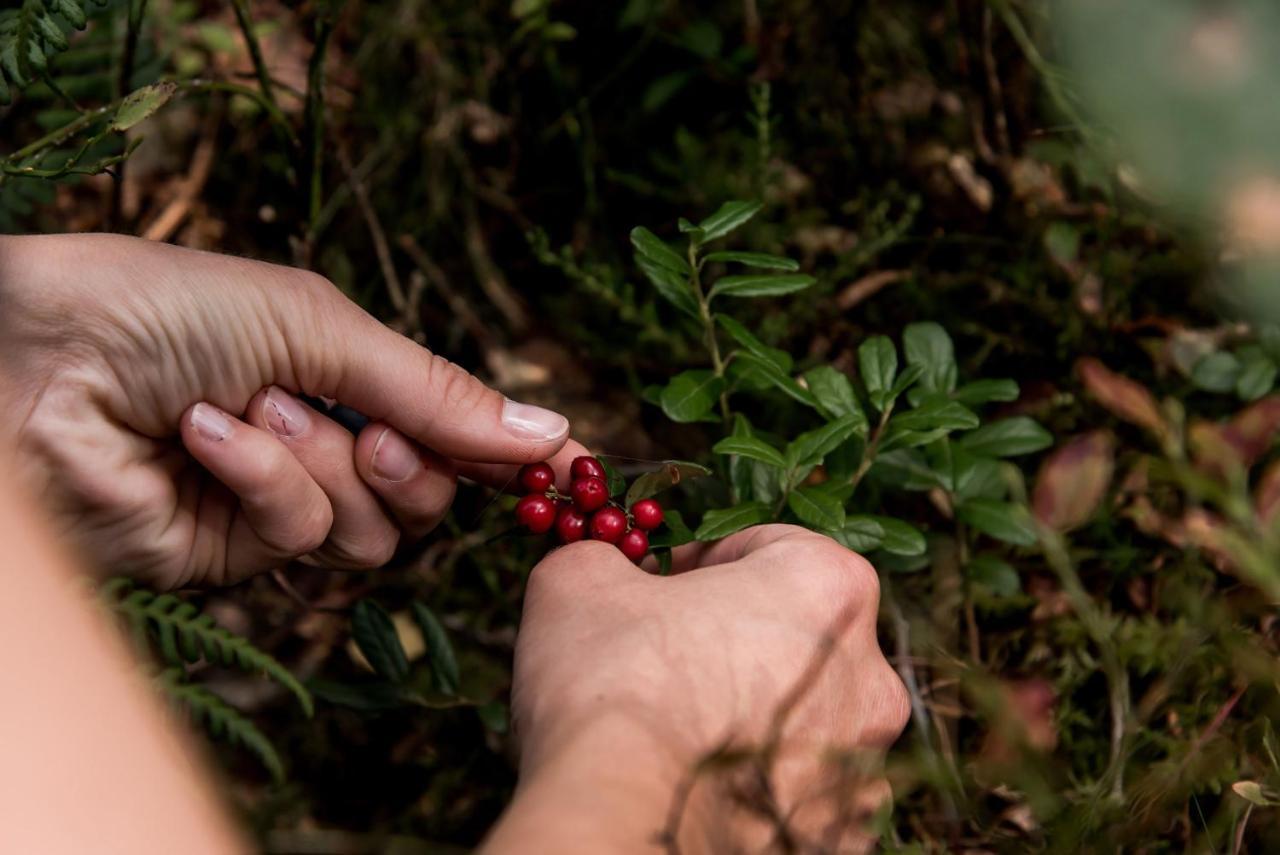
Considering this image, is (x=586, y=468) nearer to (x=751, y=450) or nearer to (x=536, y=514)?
(x=536, y=514)

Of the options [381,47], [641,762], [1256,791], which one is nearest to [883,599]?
[1256,791]

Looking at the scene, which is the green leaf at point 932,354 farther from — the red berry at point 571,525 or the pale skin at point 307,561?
the red berry at point 571,525

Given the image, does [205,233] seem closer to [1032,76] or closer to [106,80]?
[106,80]

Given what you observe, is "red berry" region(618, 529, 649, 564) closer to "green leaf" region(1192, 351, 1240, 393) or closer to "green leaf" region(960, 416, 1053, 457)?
"green leaf" region(960, 416, 1053, 457)

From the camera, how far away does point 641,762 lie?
1.35m

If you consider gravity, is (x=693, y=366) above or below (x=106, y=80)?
below

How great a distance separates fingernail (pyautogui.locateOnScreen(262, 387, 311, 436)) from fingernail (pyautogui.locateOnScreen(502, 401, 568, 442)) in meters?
0.38

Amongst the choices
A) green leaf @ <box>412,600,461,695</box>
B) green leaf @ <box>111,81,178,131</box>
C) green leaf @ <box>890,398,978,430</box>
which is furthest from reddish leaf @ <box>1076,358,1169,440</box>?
→ green leaf @ <box>111,81,178,131</box>

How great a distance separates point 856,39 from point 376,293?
1.49 meters

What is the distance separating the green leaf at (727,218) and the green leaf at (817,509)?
0.47 m

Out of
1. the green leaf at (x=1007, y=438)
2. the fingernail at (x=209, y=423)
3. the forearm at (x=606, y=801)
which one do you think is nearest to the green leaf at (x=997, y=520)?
the green leaf at (x=1007, y=438)

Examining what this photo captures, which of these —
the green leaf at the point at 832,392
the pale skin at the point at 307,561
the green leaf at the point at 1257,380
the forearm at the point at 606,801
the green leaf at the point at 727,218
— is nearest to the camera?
the pale skin at the point at 307,561

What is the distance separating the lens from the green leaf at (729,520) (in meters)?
1.83

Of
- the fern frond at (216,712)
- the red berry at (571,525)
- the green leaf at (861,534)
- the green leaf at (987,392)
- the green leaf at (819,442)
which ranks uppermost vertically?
the fern frond at (216,712)
